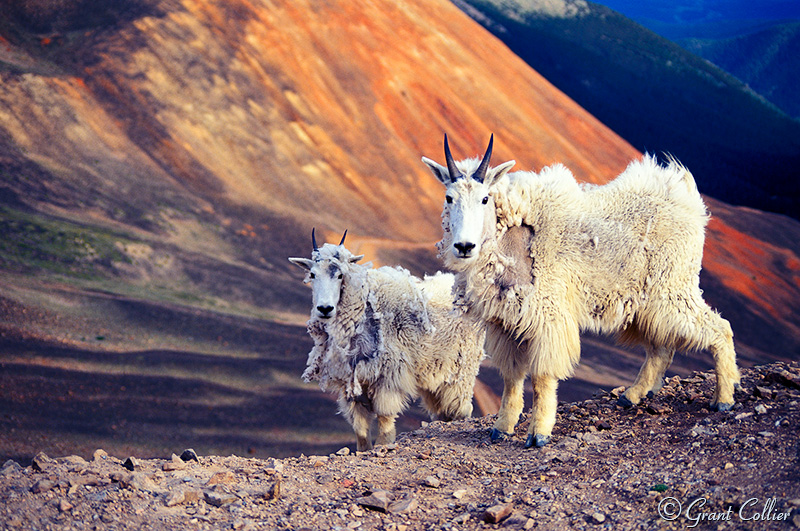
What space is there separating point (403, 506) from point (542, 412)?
6.32 ft

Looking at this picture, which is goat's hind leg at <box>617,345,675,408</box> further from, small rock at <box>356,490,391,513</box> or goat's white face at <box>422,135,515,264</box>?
small rock at <box>356,490,391,513</box>

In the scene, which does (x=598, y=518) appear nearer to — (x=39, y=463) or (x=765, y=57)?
(x=39, y=463)

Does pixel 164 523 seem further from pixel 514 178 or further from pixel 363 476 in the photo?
pixel 514 178

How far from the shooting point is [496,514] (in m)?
4.41

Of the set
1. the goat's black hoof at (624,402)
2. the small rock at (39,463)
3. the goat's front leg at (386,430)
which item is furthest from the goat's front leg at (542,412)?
the small rock at (39,463)

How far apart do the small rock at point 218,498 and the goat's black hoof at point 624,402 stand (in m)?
4.10

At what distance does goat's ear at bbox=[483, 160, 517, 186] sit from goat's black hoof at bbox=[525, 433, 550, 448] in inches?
92.7

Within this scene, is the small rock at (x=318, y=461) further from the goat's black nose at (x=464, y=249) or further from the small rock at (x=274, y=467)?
the goat's black nose at (x=464, y=249)

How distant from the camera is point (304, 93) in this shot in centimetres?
2052

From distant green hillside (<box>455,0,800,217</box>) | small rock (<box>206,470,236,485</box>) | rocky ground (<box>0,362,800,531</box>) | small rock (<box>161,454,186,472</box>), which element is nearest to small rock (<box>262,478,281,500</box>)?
rocky ground (<box>0,362,800,531</box>)

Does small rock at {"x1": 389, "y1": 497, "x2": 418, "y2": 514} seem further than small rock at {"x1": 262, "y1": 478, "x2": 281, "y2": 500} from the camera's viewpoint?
No

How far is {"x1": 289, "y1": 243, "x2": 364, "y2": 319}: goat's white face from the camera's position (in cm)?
735

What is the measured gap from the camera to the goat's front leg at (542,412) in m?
5.99

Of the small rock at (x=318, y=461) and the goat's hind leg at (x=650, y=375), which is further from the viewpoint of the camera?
the goat's hind leg at (x=650, y=375)
